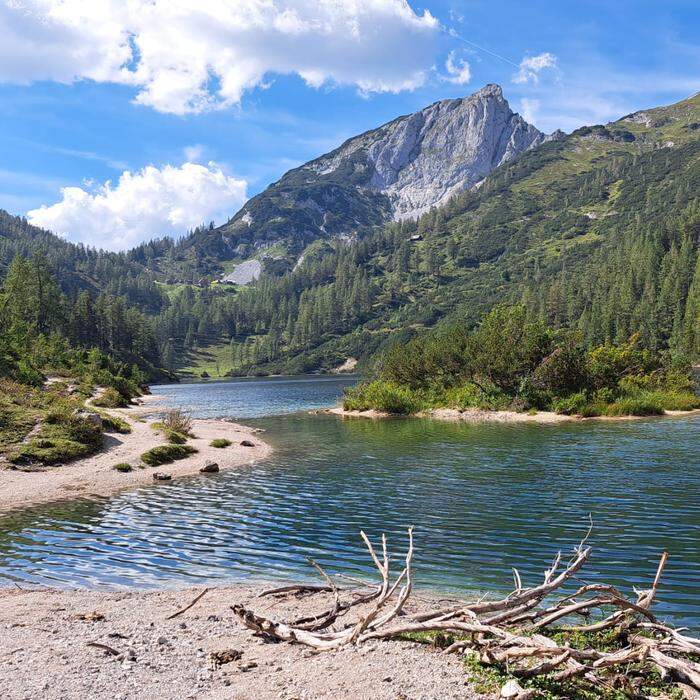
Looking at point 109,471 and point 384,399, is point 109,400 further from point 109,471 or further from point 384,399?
point 109,471

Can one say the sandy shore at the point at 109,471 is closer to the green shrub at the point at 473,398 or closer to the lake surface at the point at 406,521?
the lake surface at the point at 406,521

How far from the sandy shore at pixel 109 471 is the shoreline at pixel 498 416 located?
27796 mm

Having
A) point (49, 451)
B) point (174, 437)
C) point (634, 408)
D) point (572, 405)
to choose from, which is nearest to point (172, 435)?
point (174, 437)

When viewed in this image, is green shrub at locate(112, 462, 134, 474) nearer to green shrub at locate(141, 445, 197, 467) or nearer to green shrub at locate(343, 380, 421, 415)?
green shrub at locate(141, 445, 197, 467)

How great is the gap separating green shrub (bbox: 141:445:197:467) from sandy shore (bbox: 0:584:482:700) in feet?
82.3

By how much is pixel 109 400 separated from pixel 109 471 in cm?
4912

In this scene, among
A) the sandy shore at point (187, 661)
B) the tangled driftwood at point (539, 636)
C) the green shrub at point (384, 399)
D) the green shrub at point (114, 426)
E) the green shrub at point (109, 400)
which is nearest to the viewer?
the tangled driftwood at point (539, 636)

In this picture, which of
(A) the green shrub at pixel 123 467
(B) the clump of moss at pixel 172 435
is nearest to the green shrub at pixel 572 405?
(B) the clump of moss at pixel 172 435

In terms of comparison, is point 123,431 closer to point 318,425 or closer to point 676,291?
point 318,425

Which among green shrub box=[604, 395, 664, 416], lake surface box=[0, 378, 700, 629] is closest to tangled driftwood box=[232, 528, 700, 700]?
lake surface box=[0, 378, 700, 629]

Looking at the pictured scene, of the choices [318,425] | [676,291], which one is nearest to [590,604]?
[318,425]

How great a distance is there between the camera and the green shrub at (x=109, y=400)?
78.0 metres

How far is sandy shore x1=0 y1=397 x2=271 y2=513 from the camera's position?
3056 centimetres

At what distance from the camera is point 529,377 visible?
237ft
